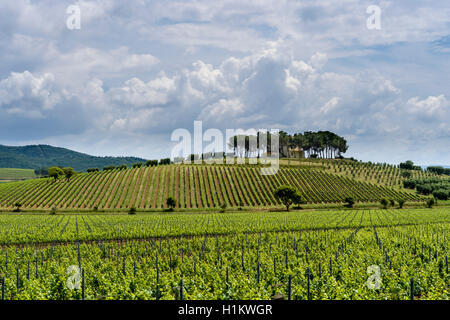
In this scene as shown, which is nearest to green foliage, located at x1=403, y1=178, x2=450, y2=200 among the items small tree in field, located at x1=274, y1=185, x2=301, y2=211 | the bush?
the bush

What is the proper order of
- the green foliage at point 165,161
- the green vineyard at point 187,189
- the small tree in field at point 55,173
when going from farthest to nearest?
the green foliage at point 165,161 < the small tree in field at point 55,173 < the green vineyard at point 187,189

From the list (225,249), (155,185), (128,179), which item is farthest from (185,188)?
(225,249)

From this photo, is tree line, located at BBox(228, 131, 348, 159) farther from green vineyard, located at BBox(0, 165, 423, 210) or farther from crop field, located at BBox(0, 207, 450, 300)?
crop field, located at BBox(0, 207, 450, 300)

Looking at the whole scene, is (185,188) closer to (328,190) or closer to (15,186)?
(328,190)

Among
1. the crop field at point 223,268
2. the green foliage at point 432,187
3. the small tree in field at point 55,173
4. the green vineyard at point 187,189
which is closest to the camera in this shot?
the crop field at point 223,268

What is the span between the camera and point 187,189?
4365 inches

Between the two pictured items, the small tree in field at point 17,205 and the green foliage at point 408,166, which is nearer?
the small tree in field at point 17,205

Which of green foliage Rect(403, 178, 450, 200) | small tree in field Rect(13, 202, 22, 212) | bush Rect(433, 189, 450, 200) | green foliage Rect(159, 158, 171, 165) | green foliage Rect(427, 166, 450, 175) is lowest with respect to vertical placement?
small tree in field Rect(13, 202, 22, 212)

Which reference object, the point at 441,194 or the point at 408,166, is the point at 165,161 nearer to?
the point at 441,194

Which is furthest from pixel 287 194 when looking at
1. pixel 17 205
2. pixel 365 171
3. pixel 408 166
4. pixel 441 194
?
pixel 408 166

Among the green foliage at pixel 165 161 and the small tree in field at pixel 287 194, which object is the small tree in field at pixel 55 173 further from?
the small tree in field at pixel 287 194

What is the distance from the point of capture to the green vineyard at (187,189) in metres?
101

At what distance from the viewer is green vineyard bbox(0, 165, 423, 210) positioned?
10088cm

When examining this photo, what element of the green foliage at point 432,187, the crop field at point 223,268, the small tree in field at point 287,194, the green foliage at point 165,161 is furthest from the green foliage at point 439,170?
the crop field at point 223,268
